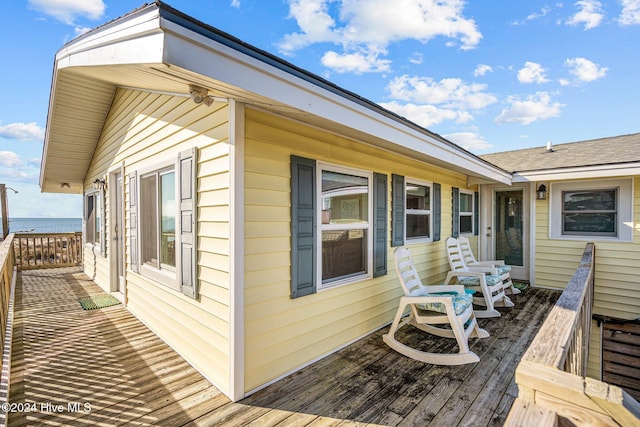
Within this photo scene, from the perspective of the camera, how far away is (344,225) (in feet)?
11.0

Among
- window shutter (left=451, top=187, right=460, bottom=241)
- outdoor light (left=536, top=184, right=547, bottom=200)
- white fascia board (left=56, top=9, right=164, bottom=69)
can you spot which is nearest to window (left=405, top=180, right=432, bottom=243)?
window shutter (left=451, top=187, right=460, bottom=241)

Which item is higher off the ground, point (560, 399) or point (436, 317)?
point (560, 399)

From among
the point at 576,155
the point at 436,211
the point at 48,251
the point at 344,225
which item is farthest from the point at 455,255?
the point at 48,251

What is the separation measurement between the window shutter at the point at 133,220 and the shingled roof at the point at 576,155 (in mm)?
6458

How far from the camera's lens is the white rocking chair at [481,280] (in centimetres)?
423

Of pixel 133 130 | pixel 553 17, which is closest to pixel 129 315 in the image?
pixel 133 130

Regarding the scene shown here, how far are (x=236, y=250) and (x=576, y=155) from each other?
6.83 m

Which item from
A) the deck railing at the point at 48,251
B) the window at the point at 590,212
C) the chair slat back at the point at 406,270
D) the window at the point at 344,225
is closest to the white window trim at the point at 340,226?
the window at the point at 344,225

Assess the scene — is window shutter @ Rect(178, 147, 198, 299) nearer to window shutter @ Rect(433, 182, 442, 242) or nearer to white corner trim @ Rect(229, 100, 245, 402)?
white corner trim @ Rect(229, 100, 245, 402)

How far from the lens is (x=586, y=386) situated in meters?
→ 0.89

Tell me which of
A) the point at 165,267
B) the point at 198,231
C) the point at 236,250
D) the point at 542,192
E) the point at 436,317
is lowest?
the point at 436,317

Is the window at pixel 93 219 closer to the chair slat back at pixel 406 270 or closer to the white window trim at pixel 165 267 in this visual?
the white window trim at pixel 165 267

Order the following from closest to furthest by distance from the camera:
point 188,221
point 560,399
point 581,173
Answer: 1. point 560,399
2. point 188,221
3. point 581,173

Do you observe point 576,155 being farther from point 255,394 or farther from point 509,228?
point 255,394
